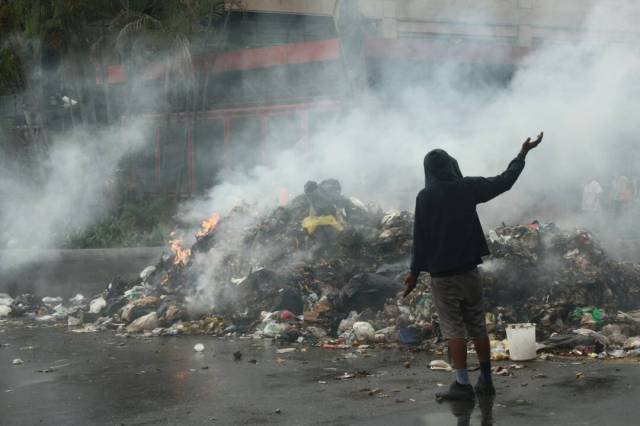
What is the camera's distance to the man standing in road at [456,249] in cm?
539

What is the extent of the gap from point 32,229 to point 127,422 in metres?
14.0

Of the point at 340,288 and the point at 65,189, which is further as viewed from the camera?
the point at 65,189

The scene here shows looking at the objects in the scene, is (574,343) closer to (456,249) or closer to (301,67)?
(456,249)

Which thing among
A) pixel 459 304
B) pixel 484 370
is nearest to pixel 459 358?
pixel 484 370

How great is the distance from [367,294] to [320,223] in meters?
2.01

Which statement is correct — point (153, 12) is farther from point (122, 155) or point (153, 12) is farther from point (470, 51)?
point (470, 51)

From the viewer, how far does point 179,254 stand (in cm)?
1234

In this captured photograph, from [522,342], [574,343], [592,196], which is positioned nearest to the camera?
[522,342]

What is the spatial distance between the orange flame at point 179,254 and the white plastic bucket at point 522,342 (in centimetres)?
645

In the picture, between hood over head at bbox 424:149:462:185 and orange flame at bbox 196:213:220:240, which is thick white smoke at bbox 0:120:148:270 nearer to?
orange flame at bbox 196:213:220:240

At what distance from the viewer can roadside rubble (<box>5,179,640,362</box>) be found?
8.13m

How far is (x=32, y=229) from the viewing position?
1827cm

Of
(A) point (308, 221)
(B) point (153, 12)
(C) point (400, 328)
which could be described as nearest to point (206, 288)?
(A) point (308, 221)

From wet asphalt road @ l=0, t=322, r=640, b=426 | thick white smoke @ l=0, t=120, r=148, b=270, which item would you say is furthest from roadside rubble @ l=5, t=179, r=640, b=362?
thick white smoke @ l=0, t=120, r=148, b=270
